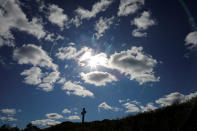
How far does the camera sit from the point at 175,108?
1203 cm

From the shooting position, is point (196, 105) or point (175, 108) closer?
point (196, 105)

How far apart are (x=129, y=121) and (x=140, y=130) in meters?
2.82

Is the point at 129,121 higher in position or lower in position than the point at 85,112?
lower

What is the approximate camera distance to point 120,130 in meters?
12.7

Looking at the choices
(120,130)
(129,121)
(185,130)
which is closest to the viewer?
(185,130)

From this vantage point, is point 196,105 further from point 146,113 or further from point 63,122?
point 63,122

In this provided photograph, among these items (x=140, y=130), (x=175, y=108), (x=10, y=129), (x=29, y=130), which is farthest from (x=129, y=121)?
(x=10, y=129)

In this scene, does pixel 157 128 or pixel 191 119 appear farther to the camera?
pixel 157 128

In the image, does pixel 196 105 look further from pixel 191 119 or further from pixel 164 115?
pixel 164 115

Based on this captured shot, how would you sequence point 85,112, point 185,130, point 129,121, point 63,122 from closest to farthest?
point 185,130 → point 129,121 → point 63,122 → point 85,112

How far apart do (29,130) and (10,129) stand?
358 cm

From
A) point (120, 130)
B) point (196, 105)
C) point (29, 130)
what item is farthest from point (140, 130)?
point (29, 130)

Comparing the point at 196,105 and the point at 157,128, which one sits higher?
the point at 196,105

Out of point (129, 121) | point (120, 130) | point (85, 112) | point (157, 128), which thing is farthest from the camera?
point (85, 112)
